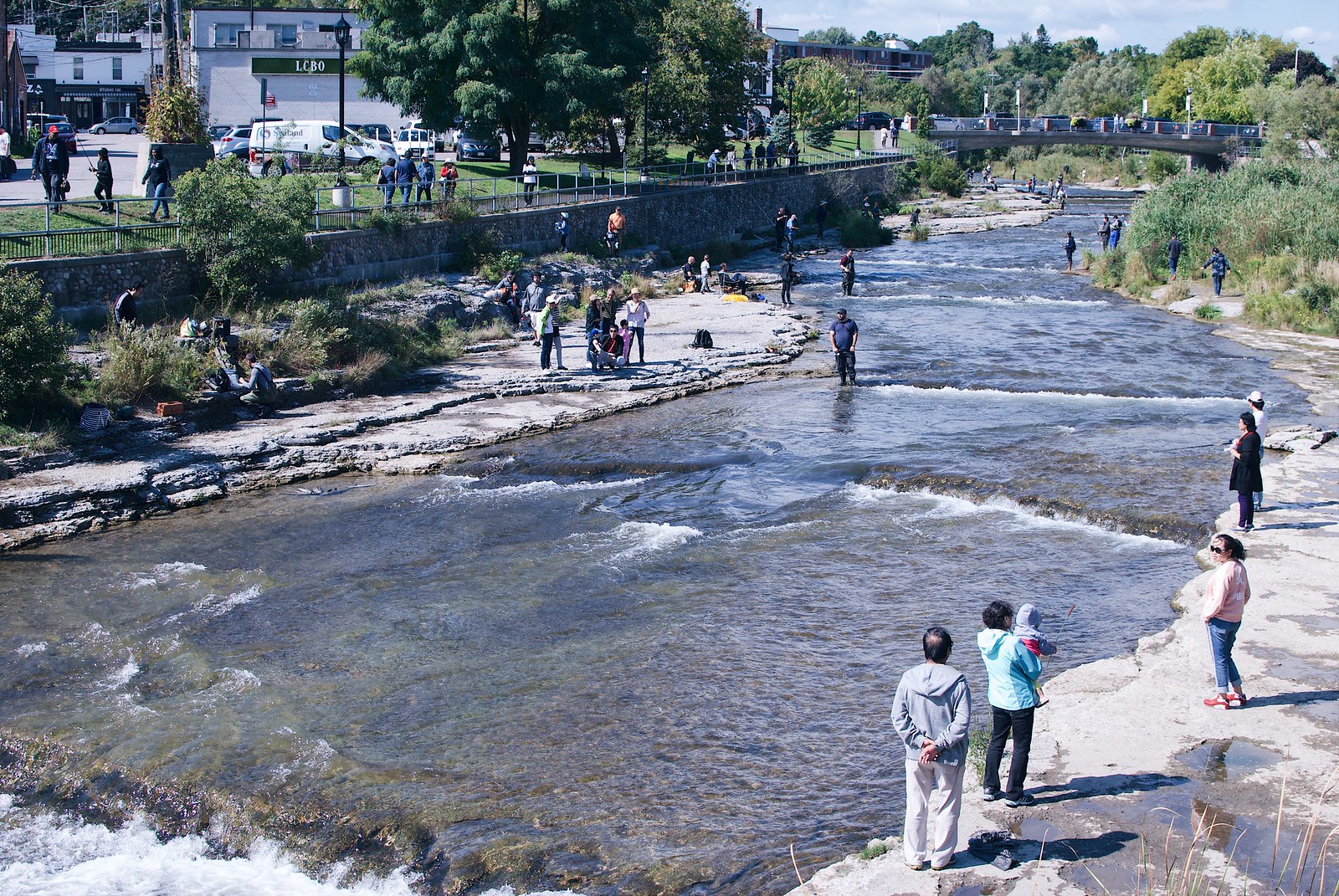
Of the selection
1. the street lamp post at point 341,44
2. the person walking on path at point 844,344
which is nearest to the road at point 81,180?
the street lamp post at point 341,44

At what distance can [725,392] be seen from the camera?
24.2 m

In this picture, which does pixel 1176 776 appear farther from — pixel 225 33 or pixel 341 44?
pixel 225 33

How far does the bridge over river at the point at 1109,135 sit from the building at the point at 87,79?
6044cm

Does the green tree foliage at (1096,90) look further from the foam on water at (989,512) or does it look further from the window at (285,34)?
the foam on water at (989,512)

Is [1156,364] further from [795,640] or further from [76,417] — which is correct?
[76,417]

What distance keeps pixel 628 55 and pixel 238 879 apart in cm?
3666

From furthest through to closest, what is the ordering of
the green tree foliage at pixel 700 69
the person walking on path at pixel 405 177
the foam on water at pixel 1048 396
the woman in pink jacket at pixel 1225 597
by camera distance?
the green tree foliage at pixel 700 69, the person walking on path at pixel 405 177, the foam on water at pixel 1048 396, the woman in pink jacket at pixel 1225 597

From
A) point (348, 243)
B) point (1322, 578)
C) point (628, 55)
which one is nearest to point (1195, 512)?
point (1322, 578)

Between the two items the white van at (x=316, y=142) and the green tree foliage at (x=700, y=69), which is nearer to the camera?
the white van at (x=316, y=142)

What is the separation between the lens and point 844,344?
2391 centimetres

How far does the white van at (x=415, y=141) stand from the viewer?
44375 millimetres

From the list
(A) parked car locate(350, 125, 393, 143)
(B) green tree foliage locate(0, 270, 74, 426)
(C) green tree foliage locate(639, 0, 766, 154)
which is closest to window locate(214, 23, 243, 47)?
(A) parked car locate(350, 125, 393, 143)

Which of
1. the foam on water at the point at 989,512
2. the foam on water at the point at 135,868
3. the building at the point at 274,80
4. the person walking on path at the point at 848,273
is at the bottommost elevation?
the foam on water at the point at 135,868

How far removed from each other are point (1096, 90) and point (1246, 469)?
126 meters
